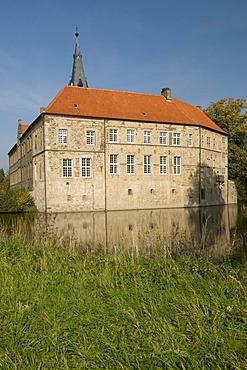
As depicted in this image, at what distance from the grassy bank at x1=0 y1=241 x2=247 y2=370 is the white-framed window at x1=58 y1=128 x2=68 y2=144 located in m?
24.0

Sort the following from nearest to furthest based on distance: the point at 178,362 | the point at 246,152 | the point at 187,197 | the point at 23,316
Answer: the point at 178,362 < the point at 23,316 < the point at 187,197 < the point at 246,152

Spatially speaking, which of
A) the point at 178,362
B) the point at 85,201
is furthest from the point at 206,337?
the point at 85,201

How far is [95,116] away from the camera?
31109 mm

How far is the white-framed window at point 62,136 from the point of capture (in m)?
30.1

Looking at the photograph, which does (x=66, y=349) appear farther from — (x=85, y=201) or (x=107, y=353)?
(x=85, y=201)

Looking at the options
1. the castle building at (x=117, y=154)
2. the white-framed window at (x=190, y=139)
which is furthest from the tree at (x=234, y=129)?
the white-framed window at (x=190, y=139)

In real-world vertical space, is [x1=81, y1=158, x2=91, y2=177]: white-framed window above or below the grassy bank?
above

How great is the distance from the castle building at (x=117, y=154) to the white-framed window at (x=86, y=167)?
90mm

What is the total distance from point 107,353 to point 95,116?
28.7 metres

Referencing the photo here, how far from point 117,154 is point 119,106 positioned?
16.6 ft

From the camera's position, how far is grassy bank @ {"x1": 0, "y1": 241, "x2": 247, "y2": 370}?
11.5 ft

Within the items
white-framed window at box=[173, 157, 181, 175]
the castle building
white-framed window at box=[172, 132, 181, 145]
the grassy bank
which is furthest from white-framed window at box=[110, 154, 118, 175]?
the grassy bank

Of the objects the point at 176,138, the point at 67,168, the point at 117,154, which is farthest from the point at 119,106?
the point at 67,168

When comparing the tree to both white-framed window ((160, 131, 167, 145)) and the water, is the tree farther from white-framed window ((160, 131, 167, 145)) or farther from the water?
the water
